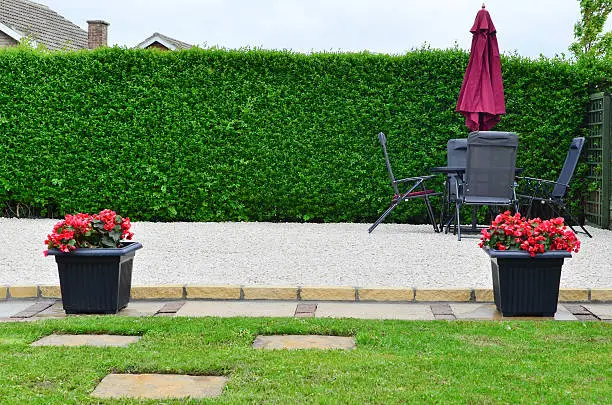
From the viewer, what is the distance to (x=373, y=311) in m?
5.23

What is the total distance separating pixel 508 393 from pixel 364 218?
779cm

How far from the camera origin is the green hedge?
10602 mm

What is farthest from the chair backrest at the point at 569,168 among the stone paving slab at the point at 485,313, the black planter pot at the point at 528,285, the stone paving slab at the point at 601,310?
the black planter pot at the point at 528,285

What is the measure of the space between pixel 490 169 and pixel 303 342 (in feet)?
16.2

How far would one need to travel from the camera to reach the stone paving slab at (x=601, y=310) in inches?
198

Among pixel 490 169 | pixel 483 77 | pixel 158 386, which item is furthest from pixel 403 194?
pixel 158 386

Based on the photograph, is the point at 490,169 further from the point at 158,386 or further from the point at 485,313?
the point at 158,386

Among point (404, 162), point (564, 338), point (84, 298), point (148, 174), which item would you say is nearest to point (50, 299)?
point (84, 298)

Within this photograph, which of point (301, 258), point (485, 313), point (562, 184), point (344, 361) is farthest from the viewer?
point (562, 184)

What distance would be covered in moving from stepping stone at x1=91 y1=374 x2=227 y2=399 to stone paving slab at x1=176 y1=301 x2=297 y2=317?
5.23ft

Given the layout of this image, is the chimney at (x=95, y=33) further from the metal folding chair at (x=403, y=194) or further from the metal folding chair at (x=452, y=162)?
the metal folding chair at (x=452, y=162)

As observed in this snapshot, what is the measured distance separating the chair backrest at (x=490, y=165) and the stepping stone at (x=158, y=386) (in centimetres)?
566

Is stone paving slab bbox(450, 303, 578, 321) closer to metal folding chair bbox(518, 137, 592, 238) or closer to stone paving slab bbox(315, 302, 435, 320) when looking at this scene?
stone paving slab bbox(315, 302, 435, 320)

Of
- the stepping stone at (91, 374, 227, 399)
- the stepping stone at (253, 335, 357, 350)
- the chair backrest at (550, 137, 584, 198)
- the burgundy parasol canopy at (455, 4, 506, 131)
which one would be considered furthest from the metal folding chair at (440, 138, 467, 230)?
the stepping stone at (91, 374, 227, 399)
